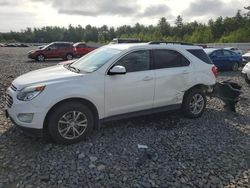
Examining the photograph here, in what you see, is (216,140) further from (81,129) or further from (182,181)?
(81,129)

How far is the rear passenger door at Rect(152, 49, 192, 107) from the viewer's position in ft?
18.9

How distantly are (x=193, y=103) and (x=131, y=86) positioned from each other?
1849mm

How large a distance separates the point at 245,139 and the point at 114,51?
3060mm

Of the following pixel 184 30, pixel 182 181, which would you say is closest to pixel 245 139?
pixel 182 181

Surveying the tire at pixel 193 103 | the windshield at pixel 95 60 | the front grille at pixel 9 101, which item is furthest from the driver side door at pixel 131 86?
the front grille at pixel 9 101

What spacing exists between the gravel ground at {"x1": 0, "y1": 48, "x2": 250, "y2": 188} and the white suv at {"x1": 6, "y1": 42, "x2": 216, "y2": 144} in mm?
373

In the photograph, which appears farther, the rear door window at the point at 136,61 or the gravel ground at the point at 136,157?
the rear door window at the point at 136,61

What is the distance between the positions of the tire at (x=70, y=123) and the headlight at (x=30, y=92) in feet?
1.30

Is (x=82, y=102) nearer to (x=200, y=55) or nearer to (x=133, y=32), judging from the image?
(x=200, y=55)

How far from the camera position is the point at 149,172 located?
13.5 ft

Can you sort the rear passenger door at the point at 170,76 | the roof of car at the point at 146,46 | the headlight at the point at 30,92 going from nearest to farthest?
the headlight at the point at 30,92
the roof of car at the point at 146,46
the rear passenger door at the point at 170,76

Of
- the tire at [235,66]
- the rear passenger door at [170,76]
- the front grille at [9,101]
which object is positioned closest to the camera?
the front grille at [9,101]

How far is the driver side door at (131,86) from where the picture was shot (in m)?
5.16

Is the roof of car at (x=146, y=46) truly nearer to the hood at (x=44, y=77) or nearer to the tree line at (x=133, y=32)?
the hood at (x=44, y=77)
